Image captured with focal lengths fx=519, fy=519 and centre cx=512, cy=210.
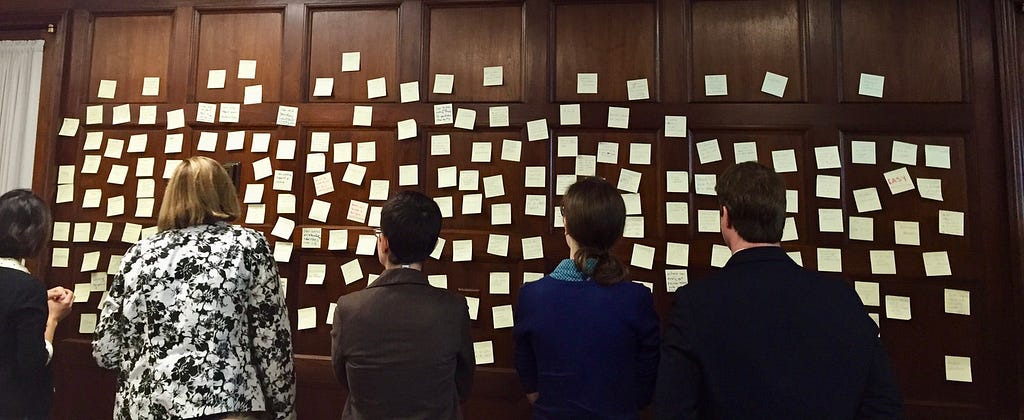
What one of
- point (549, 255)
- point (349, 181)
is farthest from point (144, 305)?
point (549, 255)

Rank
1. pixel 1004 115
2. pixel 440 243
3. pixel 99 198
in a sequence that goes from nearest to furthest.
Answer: pixel 1004 115 → pixel 440 243 → pixel 99 198

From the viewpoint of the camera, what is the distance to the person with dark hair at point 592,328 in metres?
1.28

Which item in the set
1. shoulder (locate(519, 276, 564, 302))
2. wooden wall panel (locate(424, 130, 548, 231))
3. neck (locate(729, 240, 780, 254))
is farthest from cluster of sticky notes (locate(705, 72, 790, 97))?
shoulder (locate(519, 276, 564, 302))

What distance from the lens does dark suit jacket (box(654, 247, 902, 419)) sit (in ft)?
3.40

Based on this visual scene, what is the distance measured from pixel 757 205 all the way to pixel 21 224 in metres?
1.99

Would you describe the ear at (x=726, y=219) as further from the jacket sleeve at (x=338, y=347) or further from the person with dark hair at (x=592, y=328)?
the jacket sleeve at (x=338, y=347)

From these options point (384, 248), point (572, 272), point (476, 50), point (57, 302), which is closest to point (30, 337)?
point (57, 302)

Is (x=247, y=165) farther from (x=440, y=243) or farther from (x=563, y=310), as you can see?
(x=563, y=310)

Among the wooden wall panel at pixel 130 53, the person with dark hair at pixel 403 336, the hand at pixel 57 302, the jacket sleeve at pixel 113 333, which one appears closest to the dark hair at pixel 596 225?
the person with dark hair at pixel 403 336

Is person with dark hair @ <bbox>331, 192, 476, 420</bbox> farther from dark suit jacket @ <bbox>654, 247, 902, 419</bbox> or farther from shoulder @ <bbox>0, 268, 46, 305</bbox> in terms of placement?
shoulder @ <bbox>0, 268, 46, 305</bbox>

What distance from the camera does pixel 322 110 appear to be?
2.39 meters

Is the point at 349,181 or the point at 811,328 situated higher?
the point at 349,181

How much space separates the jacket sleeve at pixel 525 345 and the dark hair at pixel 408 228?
0.95ft

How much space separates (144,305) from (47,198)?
5.66 ft
